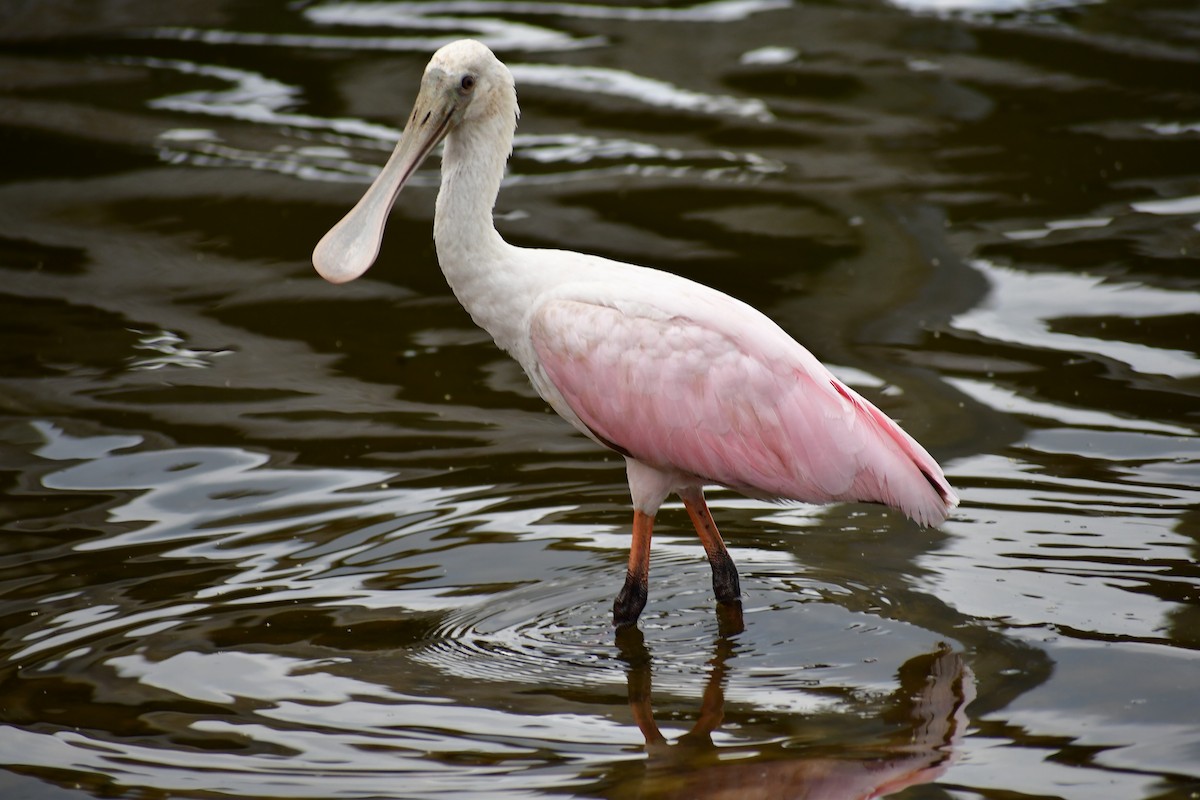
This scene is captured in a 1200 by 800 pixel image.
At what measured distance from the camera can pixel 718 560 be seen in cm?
631

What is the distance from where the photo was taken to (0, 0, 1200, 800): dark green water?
541 cm

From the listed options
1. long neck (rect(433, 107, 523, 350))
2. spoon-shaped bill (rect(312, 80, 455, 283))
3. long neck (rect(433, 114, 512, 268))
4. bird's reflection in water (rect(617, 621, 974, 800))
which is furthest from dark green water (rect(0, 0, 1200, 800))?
long neck (rect(433, 114, 512, 268))

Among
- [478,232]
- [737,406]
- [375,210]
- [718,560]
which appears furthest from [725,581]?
[375,210]

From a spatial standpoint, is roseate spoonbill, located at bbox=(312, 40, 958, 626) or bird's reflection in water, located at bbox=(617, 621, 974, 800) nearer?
bird's reflection in water, located at bbox=(617, 621, 974, 800)

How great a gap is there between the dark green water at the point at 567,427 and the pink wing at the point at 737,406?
0.53 metres

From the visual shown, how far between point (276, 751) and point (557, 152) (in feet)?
25.9

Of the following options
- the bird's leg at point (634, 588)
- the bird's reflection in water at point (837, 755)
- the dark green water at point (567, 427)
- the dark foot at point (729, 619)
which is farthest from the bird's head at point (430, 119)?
the bird's reflection in water at point (837, 755)

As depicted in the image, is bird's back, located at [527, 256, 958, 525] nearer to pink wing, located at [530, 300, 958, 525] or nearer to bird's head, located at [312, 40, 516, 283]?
pink wing, located at [530, 300, 958, 525]

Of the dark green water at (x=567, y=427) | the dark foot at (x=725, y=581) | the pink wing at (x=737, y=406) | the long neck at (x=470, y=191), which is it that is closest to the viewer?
the dark green water at (x=567, y=427)

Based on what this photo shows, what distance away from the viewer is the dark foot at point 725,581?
628 centimetres

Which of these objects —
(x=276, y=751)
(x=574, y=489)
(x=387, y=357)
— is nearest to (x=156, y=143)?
(x=387, y=357)

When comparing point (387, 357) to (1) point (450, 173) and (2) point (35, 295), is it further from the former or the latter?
(1) point (450, 173)

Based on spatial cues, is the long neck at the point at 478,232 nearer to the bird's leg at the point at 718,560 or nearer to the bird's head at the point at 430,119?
the bird's head at the point at 430,119

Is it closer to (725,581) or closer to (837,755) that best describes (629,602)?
(725,581)
